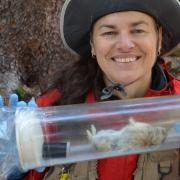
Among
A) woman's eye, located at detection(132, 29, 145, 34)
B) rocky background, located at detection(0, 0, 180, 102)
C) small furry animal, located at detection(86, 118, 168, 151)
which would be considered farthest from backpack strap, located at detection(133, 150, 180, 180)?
rocky background, located at detection(0, 0, 180, 102)

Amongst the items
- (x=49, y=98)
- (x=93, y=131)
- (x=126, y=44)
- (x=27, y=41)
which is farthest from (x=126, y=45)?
(x=27, y=41)

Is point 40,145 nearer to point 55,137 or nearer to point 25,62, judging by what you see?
point 55,137

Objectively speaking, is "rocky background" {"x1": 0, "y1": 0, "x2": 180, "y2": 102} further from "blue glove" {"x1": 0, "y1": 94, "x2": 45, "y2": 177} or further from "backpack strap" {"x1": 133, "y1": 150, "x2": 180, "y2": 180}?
"backpack strap" {"x1": 133, "y1": 150, "x2": 180, "y2": 180}

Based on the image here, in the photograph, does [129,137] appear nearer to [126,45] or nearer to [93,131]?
[93,131]

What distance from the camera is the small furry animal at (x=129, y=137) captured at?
1.74 meters

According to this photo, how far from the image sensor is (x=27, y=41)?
3.79m

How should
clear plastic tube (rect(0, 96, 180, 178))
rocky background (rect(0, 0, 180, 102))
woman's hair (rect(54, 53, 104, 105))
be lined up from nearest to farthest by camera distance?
1. clear plastic tube (rect(0, 96, 180, 178))
2. woman's hair (rect(54, 53, 104, 105))
3. rocky background (rect(0, 0, 180, 102))

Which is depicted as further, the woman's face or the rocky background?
the rocky background

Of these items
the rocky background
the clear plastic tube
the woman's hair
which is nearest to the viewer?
the clear plastic tube

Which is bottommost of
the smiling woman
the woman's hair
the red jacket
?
the red jacket

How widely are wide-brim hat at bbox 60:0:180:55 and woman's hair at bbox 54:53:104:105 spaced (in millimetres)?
65

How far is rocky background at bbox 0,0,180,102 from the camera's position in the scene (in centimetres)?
372

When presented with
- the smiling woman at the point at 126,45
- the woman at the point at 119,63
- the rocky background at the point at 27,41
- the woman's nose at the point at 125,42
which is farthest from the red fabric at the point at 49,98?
the rocky background at the point at 27,41

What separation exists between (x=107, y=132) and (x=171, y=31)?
0.63 meters
